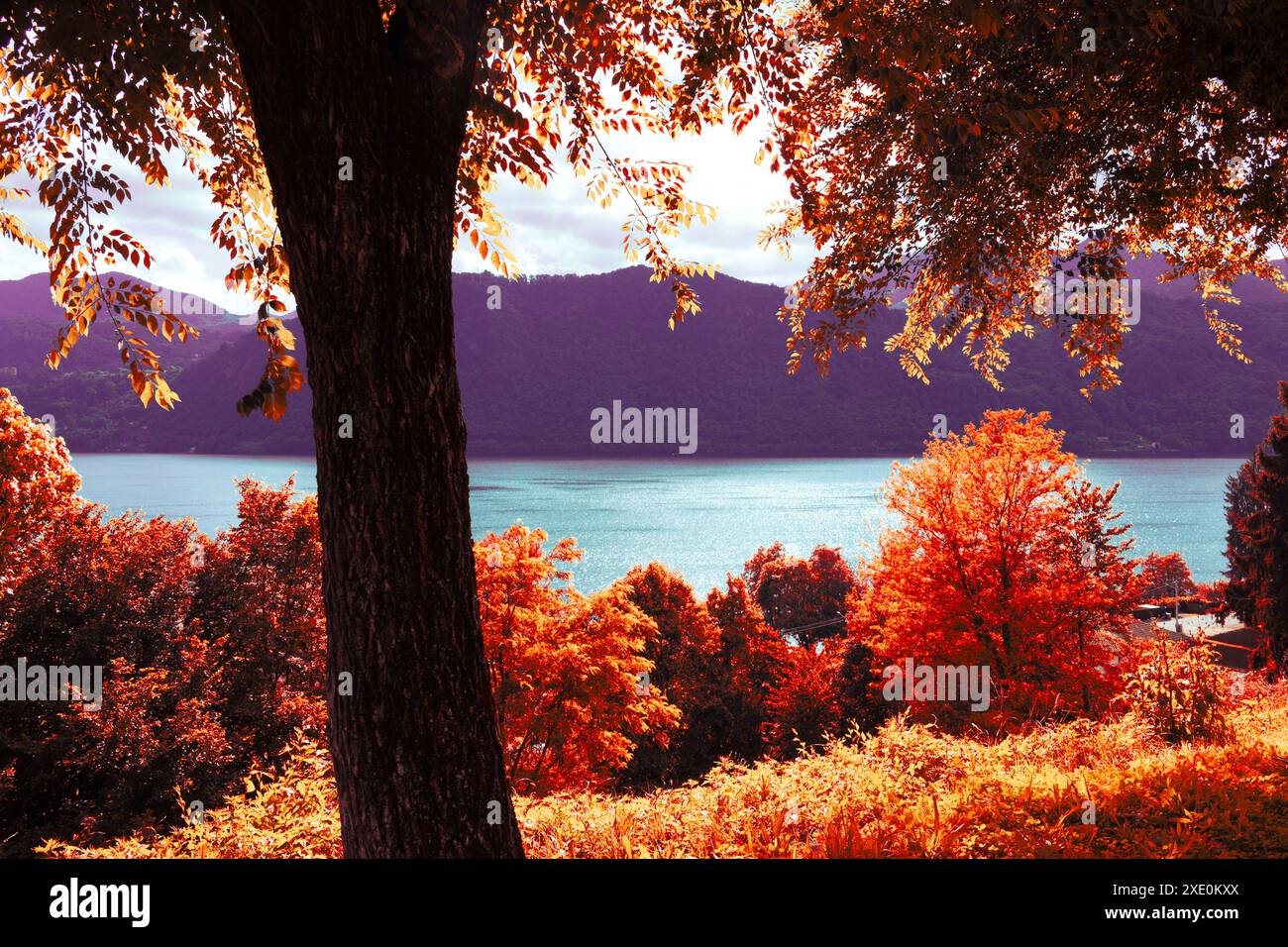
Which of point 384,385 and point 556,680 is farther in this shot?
Answer: point 556,680

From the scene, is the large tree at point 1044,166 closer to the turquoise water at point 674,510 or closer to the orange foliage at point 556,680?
the orange foliage at point 556,680

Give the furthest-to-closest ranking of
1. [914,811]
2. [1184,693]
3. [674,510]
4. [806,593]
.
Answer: [674,510], [806,593], [1184,693], [914,811]

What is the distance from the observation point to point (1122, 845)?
394cm

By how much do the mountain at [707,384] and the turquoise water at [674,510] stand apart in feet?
35.0

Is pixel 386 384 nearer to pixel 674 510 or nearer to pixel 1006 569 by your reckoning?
pixel 1006 569

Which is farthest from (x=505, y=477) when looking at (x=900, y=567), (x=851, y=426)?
(x=900, y=567)

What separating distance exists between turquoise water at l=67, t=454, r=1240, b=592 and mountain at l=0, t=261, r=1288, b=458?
35.0 ft

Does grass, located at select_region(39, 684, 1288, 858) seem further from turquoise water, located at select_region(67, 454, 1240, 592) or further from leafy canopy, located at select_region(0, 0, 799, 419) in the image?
turquoise water, located at select_region(67, 454, 1240, 592)

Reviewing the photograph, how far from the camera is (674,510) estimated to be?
14675 cm

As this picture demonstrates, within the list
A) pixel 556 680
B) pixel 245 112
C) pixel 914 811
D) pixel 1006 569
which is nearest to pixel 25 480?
pixel 556 680

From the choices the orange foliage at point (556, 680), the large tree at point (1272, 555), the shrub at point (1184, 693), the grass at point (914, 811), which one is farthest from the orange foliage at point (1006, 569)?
the grass at point (914, 811)

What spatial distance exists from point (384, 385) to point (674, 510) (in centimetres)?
14445

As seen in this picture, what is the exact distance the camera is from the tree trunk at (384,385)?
2654mm
